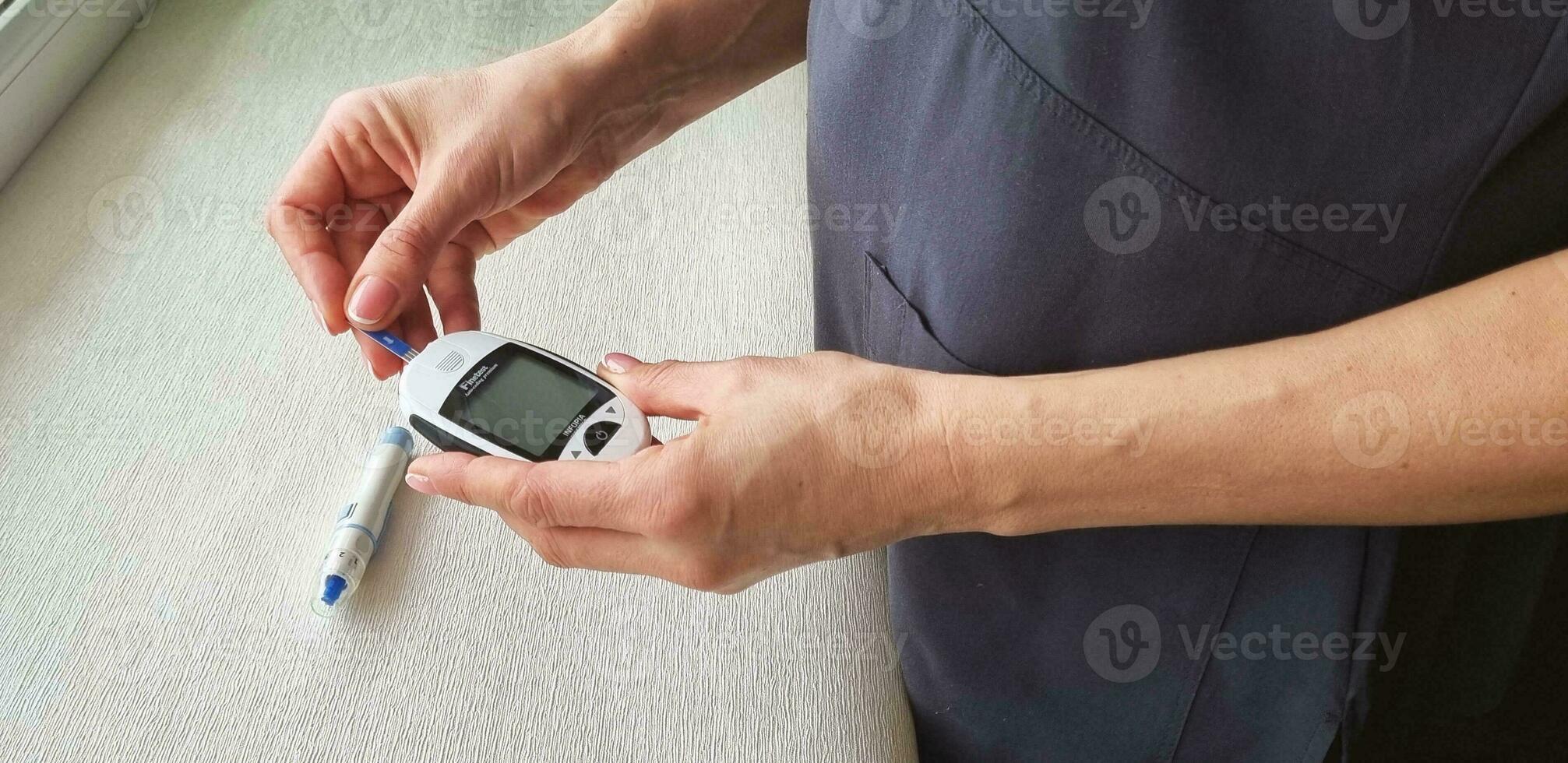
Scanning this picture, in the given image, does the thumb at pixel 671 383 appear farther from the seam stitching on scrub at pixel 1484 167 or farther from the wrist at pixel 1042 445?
the seam stitching on scrub at pixel 1484 167

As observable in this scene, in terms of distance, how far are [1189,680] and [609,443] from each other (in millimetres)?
427

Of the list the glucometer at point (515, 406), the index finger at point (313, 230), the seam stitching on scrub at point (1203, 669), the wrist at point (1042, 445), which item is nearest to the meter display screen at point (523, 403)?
the glucometer at point (515, 406)

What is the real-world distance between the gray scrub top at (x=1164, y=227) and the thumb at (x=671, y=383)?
0.46 ft

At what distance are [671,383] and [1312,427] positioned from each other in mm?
362

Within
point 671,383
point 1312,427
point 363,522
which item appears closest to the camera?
point 1312,427

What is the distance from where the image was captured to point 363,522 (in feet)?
2.45

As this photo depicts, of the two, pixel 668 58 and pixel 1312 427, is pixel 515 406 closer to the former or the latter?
pixel 668 58

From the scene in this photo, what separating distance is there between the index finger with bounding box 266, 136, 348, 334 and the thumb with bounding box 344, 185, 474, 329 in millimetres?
20

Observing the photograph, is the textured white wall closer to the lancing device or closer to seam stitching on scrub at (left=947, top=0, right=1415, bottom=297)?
the lancing device

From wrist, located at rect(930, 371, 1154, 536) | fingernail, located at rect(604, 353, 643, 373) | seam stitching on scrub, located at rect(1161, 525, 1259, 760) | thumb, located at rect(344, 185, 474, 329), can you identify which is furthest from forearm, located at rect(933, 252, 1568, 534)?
thumb, located at rect(344, 185, 474, 329)

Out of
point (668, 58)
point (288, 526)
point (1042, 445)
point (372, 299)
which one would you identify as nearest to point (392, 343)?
point (372, 299)

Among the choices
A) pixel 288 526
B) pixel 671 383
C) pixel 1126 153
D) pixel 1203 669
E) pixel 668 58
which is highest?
pixel 1126 153

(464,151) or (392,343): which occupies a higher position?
(464,151)

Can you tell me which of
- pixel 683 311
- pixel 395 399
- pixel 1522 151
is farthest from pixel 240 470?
pixel 1522 151
